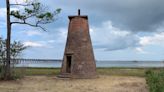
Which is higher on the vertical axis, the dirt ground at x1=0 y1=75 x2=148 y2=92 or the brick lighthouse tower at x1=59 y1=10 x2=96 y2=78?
the brick lighthouse tower at x1=59 y1=10 x2=96 y2=78

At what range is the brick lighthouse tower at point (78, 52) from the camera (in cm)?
2809

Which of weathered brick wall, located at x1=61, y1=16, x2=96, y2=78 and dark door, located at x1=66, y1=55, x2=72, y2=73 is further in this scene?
dark door, located at x1=66, y1=55, x2=72, y2=73

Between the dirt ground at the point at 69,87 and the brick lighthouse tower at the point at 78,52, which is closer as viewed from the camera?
the dirt ground at the point at 69,87

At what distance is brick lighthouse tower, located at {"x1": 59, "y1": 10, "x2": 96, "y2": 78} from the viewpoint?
28094 mm

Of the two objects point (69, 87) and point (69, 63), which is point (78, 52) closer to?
point (69, 63)

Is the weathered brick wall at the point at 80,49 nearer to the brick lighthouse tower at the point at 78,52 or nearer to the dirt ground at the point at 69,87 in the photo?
the brick lighthouse tower at the point at 78,52

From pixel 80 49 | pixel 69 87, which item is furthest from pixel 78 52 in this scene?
pixel 69 87

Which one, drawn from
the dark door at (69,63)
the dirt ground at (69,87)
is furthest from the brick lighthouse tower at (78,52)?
the dirt ground at (69,87)

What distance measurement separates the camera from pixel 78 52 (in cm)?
2823

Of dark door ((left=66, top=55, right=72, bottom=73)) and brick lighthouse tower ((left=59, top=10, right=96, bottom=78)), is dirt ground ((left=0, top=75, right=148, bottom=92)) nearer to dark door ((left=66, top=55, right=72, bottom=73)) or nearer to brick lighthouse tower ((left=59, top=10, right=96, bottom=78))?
brick lighthouse tower ((left=59, top=10, right=96, bottom=78))

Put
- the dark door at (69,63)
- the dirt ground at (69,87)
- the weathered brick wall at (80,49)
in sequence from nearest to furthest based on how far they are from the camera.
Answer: the dirt ground at (69,87), the weathered brick wall at (80,49), the dark door at (69,63)

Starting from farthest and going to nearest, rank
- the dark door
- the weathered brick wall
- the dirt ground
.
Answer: the dark door → the weathered brick wall → the dirt ground

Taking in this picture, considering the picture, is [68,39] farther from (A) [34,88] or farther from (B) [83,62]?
(A) [34,88]

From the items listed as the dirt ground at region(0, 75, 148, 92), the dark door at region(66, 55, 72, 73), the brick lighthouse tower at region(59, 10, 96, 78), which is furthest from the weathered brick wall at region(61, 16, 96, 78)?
the dirt ground at region(0, 75, 148, 92)
